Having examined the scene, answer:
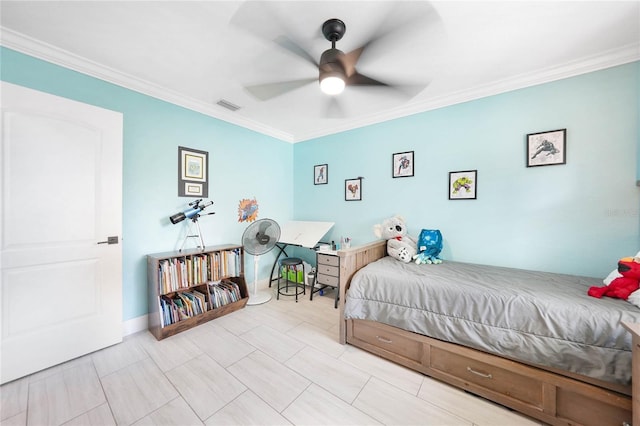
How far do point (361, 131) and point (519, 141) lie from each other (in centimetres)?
176

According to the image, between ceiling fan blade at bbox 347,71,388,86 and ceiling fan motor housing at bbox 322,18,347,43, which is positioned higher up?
ceiling fan motor housing at bbox 322,18,347,43

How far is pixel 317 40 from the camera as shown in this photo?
5.55 ft

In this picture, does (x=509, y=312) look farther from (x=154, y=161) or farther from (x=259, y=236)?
(x=154, y=161)

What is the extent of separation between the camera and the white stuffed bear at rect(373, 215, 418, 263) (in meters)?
2.49

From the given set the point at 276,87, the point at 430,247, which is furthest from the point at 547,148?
the point at 276,87

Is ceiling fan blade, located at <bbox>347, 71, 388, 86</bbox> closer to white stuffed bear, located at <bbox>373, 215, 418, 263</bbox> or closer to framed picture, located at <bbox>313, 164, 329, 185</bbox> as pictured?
white stuffed bear, located at <bbox>373, 215, 418, 263</bbox>

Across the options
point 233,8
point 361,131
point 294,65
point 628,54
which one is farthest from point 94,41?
point 628,54

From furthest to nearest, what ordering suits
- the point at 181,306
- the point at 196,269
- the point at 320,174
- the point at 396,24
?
the point at 320,174
the point at 196,269
the point at 181,306
the point at 396,24

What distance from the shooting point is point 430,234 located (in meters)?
2.56

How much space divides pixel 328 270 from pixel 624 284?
2.42m

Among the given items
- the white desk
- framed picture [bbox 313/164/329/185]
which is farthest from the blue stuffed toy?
framed picture [bbox 313/164/329/185]

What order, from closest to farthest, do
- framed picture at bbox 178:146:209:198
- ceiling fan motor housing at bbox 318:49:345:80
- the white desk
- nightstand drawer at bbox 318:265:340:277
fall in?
ceiling fan motor housing at bbox 318:49:345:80, framed picture at bbox 178:146:209:198, nightstand drawer at bbox 318:265:340:277, the white desk

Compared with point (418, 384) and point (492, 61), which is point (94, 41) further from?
point (418, 384)

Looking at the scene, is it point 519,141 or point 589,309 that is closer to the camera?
point 589,309
